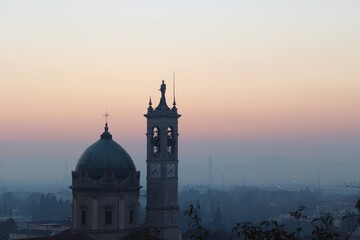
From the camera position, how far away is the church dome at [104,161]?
50.4 m

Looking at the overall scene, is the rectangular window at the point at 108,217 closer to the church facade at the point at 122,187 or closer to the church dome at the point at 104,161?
the church facade at the point at 122,187

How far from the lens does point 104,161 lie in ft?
166

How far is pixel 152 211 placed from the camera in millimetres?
52688

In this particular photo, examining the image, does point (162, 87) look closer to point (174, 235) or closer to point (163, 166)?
point (163, 166)

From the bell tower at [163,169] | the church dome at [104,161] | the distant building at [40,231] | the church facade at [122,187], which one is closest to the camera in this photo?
the church facade at [122,187]

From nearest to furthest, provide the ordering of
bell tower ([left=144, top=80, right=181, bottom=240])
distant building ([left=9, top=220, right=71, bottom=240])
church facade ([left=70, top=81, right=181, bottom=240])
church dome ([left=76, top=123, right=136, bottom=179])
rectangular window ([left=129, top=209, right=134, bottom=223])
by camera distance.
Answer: church facade ([left=70, top=81, right=181, bottom=240])
church dome ([left=76, top=123, right=136, bottom=179])
rectangular window ([left=129, top=209, right=134, bottom=223])
bell tower ([left=144, top=80, right=181, bottom=240])
distant building ([left=9, top=220, right=71, bottom=240])

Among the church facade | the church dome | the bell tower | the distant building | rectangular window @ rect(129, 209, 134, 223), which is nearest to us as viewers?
the church facade

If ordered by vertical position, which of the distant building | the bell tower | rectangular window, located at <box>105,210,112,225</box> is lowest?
the distant building

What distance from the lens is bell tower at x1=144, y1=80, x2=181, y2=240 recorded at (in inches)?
2071

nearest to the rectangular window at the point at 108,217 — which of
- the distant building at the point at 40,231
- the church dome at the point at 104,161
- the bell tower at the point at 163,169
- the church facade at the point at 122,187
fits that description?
the church facade at the point at 122,187

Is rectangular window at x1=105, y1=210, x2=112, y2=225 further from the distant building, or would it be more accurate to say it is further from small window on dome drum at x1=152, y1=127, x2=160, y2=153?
the distant building

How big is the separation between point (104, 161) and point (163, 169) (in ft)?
15.4

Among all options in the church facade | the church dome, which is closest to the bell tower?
the church facade

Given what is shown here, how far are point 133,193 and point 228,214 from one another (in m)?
118
